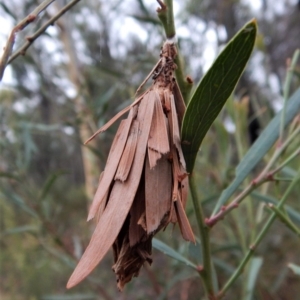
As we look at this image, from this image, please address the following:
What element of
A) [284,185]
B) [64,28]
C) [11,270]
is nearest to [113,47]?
[64,28]

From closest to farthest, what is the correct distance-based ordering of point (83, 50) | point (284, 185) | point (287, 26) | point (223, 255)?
point (284, 185) < point (223, 255) < point (83, 50) < point (287, 26)

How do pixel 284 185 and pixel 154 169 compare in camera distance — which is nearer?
pixel 154 169

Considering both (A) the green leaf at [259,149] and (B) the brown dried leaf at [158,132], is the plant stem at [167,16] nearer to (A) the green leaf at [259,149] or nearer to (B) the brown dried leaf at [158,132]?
(B) the brown dried leaf at [158,132]

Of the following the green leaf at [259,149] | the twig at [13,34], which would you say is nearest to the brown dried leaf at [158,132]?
the twig at [13,34]

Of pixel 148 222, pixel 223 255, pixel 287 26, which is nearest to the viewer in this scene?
pixel 148 222

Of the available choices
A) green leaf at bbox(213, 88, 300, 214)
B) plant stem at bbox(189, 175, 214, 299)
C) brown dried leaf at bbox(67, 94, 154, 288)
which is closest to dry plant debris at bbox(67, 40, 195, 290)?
brown dried leaf at bbox(67, 94, 154, 288)

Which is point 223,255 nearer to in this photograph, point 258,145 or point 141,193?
point 258,145
